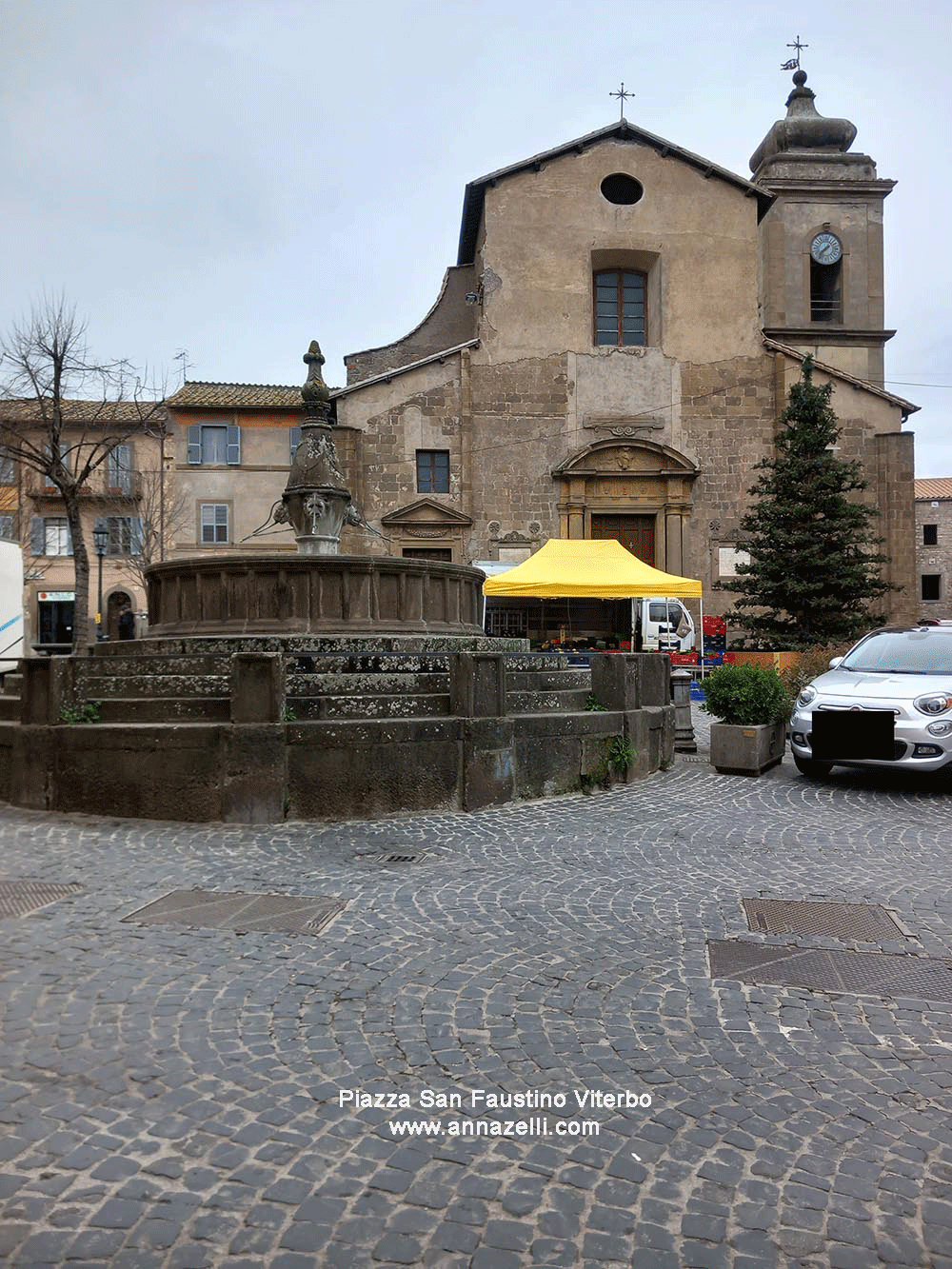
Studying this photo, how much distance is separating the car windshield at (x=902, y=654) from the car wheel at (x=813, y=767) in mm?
1166

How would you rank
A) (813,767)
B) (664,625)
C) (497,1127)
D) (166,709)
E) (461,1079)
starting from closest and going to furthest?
(497,1127), (461,1079), (166,709), (813,767), (664,625)

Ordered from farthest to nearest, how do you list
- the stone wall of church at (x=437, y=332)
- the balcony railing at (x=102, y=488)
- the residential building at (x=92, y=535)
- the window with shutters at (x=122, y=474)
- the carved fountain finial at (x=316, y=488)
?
the window with shutters at (x=122, y=474), the residential building at (x=92, y=535), the balcony railing at (x=102, y=488), the stone wall of church at (x=437, y=332), the carved fountain finial at (x=316, y=488)

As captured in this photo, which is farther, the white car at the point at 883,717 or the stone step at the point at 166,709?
the white car at the point at 883,717

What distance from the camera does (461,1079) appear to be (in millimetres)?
2861

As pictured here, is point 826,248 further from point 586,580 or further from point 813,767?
point 813,767

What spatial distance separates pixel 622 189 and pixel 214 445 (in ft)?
61.6

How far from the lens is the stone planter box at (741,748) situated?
29.9 ft

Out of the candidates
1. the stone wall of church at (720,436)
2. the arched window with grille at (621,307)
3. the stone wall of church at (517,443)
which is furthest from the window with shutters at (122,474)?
the stone wall of church at (720,436)

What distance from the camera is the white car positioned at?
7930 millimetres

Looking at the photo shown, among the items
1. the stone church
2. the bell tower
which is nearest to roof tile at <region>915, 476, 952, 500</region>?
the bell tower

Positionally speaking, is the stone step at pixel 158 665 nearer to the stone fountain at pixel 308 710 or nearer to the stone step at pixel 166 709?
the stone fountain at pixel 308 710

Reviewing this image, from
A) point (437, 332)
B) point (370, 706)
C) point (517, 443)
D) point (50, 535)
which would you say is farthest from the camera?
point (50, 535)

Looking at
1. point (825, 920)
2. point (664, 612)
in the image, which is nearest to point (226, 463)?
point (664, 612)

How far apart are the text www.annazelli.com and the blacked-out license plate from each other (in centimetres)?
638
